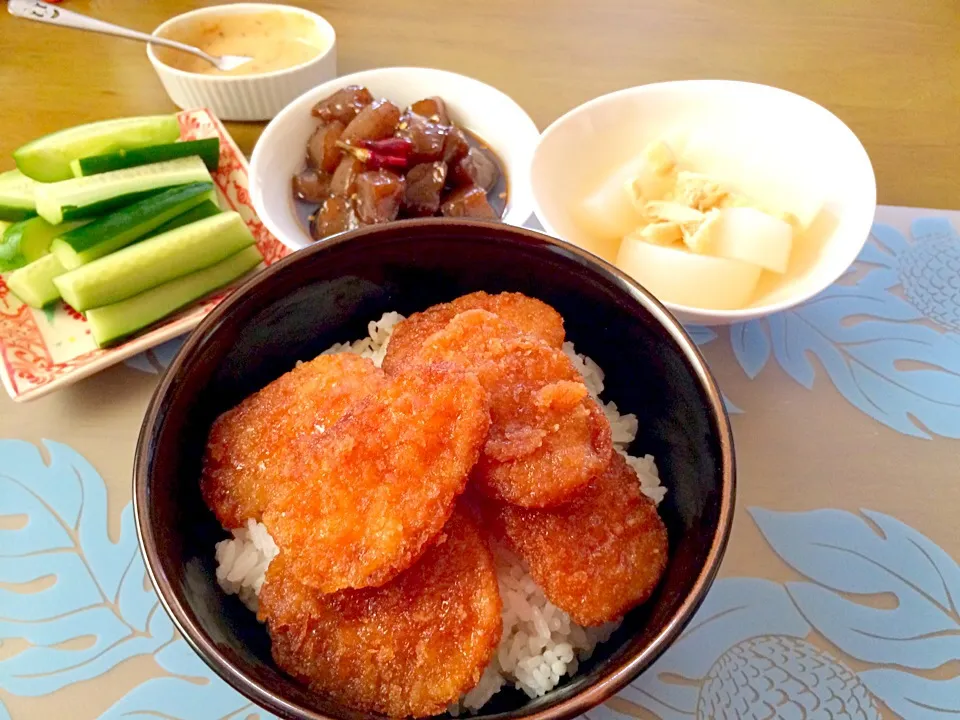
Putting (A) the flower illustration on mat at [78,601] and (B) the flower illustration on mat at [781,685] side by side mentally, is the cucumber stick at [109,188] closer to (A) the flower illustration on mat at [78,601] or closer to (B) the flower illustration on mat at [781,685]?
(A) the flower illustration on mat at [78,601]

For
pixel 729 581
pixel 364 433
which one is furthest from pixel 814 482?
pixel 364 433

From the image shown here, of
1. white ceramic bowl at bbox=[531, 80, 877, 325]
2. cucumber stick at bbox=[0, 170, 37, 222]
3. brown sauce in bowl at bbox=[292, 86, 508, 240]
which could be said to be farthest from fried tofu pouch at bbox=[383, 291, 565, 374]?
cucumber stick at bbox=[0, 170, 37, 222]

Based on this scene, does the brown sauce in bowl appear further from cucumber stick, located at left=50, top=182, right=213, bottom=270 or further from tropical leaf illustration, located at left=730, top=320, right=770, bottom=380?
tropical leaf illustration, located at left=730, top=320, right=770, bottom=380

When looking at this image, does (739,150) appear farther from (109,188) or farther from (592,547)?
(109,188)

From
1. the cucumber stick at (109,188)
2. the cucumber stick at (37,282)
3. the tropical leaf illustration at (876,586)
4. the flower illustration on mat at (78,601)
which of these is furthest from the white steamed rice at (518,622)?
the cucumber stick at (109,188)

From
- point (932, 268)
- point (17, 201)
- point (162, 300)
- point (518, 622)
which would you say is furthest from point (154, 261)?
point (932, 268)
